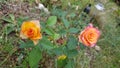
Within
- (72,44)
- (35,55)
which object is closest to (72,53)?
(72,44)

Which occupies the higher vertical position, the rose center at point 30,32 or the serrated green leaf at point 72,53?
the rose center at point 30,32

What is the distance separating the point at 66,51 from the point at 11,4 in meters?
0.74

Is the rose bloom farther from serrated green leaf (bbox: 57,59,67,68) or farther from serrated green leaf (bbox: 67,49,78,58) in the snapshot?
serrated green leaf (bbox: 57,59,67,68)

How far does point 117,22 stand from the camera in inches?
106

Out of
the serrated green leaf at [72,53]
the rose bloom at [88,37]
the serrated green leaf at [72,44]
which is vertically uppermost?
the rose bloom at [88,37]

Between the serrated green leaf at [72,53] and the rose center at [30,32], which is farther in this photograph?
the serrated green leaf at [72,53]

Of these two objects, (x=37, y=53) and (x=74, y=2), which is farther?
(x=74, y=2)

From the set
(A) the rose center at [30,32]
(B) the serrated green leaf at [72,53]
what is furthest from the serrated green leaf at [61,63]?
(A) the rose center at [30,32]

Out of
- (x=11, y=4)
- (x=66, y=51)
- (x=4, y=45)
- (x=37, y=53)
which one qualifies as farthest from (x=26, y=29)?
(x=11, y=4)

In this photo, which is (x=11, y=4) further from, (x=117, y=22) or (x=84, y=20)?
(x=117, y=22)

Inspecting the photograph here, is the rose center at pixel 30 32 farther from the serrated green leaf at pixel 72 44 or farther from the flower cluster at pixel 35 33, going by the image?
the serrated green leaf at pixel 72 44

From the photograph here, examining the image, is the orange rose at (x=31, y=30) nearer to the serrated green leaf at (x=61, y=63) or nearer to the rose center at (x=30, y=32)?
the rose center at (x=30, y=32)

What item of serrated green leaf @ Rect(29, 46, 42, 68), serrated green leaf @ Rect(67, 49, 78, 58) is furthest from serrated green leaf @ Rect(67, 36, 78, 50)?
serrated green leaf @ Rect(29, 46, 42, 68)

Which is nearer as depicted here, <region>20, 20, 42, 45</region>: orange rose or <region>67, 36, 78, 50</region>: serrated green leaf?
<region>20, 20, 42, 45</region>: orange rose
